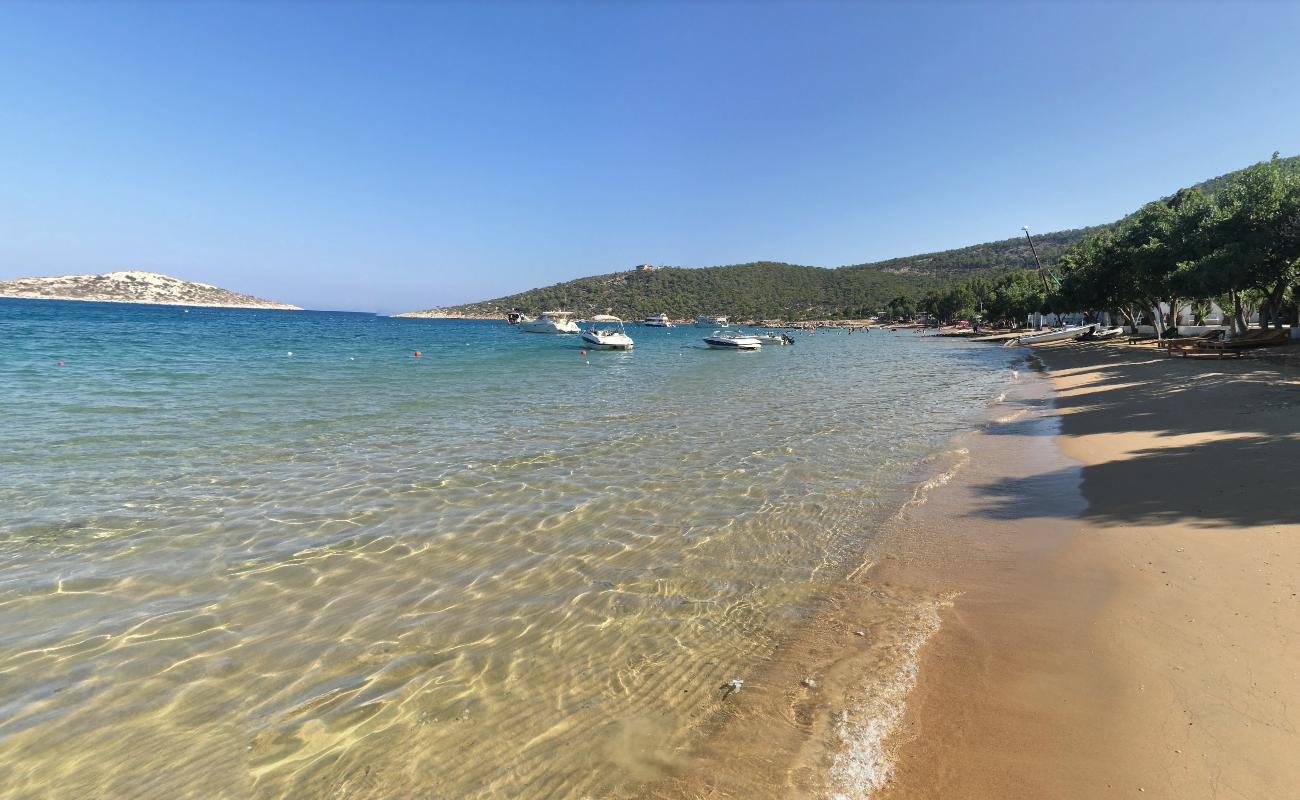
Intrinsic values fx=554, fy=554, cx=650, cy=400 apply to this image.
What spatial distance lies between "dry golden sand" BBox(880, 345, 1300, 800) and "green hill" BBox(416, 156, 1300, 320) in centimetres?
16616

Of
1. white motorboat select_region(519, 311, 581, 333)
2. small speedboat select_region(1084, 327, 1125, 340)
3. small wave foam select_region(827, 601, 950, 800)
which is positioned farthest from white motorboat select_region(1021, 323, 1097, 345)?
small wave foam select_region(827, 601, 950, 800)

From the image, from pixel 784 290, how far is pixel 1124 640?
186 metres

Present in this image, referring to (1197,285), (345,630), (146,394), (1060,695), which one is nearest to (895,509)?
A: (1060,695)

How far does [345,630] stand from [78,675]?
187 centimetres

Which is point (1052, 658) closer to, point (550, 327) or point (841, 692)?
point (841, 692)

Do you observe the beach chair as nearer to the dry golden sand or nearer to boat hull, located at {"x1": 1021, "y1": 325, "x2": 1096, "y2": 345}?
the dry golden sand

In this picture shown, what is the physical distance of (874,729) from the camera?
142 inches

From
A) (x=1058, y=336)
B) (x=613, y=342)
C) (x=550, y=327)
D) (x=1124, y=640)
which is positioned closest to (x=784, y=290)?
(x=550, y=327)

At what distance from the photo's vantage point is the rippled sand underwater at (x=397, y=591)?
361 centimetres

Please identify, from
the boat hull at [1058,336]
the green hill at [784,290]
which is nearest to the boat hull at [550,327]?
the boat hull at [1058,336]

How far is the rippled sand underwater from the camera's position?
3.61 meters

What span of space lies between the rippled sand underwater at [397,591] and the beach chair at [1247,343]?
21.8 meters

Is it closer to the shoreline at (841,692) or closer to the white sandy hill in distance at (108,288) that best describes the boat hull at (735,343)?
the shoreline at (841,692)

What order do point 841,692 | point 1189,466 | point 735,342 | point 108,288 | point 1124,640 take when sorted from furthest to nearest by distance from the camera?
point 108,288 < point 735,342 < point 1189,466 < point 1124,640 < point 841,692
